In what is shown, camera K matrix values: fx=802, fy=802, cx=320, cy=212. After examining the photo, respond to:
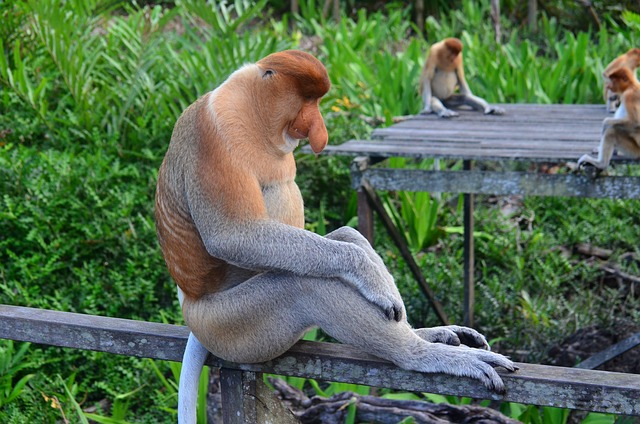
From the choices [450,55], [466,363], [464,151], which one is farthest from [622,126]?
[450,55]

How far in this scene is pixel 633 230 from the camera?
5117mm

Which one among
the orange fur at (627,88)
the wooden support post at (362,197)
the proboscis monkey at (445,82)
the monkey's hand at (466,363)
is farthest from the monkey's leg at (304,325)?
the proboscis monkey at (445,82)

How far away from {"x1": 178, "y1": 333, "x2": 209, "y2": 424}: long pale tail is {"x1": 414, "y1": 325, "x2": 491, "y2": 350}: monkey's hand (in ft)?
1.79

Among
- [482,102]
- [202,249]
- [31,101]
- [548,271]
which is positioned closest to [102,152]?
[31,101]

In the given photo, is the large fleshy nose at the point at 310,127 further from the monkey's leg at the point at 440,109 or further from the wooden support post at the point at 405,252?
the monkey's leg at the point at 440,109

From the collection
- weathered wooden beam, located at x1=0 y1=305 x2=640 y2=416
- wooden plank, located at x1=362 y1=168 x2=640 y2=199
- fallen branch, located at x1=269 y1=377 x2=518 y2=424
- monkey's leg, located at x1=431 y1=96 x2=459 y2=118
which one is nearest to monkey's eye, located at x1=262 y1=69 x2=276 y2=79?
weathered wooden beam, located at x1=0 y1=305 x2=640 y2=416

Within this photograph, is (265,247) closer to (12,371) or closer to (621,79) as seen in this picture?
(12,371)

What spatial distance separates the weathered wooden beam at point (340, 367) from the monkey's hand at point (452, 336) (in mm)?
204

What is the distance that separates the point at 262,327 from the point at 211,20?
4.03 metres

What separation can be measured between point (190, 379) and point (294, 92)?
2.38ft

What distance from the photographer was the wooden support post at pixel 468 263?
4.38 metres

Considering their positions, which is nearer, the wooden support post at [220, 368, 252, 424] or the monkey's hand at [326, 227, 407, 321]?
the monkey's hand at [326, 227, 407, 321]

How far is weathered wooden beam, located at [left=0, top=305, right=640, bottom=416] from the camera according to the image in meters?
1.67

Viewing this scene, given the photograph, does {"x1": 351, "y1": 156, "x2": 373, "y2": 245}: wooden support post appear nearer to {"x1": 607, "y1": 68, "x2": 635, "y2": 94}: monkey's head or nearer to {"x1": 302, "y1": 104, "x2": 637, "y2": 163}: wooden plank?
{"x1": 302, "y1": 104, "x2": 637, "y2": 163}: wooden plank
